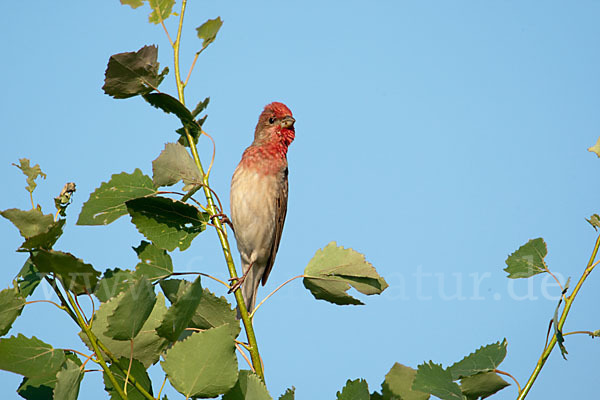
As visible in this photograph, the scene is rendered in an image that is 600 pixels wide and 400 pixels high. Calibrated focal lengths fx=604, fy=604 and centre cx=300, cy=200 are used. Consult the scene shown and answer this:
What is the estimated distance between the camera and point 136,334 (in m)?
2.27

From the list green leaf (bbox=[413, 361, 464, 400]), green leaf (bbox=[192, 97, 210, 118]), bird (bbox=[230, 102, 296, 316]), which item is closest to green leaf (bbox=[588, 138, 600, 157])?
green leaf (bbox=[413, 361, 464, 400])

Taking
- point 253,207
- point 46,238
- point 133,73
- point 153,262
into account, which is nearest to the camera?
point 46,238

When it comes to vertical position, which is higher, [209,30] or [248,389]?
[209,30]

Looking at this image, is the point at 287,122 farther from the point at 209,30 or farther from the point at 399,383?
the point at 399,383

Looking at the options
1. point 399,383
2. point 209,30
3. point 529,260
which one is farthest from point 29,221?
point 529,260

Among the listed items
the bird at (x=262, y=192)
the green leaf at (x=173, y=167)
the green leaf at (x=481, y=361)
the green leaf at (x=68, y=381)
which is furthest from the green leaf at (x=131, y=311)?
the bird at (x=262, y=192)

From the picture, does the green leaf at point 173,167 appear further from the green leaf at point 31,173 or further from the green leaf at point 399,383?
the green leaf at point 399,383

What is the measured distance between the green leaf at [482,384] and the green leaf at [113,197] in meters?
1.72

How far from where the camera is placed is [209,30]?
3.50m

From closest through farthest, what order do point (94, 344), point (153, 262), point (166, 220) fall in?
1. point (94, 344)
2. point (153, 262)
3. point (166, 220)

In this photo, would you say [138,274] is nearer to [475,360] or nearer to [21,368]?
[21,368]

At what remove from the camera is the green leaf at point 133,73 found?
301 cm

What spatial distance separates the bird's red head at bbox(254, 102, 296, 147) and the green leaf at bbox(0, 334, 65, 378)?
172 inches

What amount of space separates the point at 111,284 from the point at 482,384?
1.62m
